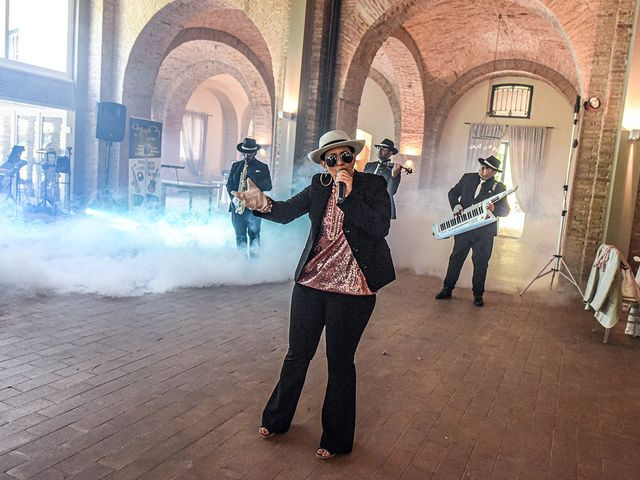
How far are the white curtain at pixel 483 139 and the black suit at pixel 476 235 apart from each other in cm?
1138

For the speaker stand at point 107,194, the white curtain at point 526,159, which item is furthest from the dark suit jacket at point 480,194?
the white curtain at point 526,159

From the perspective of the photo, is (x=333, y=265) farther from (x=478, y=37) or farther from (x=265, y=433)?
(x=478, y=37)

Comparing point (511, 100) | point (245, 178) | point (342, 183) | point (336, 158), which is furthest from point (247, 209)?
point (511, 100)

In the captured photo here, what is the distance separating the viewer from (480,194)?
22.0 feet

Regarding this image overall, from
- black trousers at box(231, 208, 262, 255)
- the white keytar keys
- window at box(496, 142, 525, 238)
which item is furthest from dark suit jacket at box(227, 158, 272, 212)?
window at box(496, 142, 525, 238)

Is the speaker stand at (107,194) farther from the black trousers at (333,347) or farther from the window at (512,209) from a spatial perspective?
the window at (512,209)

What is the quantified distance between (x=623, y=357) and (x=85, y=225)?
865 centimetres

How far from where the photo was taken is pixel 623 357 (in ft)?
16.5

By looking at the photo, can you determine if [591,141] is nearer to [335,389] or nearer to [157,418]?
[335,389]

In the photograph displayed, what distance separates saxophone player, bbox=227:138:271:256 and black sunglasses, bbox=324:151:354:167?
14.2 feet

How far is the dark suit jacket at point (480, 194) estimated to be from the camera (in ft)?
21.6

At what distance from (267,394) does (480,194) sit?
4.22 meters

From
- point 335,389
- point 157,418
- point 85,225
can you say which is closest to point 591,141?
point 335,389

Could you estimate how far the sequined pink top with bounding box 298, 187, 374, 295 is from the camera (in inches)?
110
